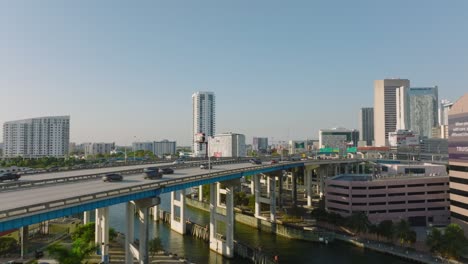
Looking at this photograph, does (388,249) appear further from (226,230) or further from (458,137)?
(226,230)

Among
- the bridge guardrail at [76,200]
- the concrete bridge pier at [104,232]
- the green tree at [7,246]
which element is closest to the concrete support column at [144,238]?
the bridge guardrail at [76,200]

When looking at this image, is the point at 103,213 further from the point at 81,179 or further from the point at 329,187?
the point at 329,187

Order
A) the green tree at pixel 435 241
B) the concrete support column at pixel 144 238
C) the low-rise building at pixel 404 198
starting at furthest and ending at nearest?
1. the low-rise building at pixel 404 198
2. the green tree at pixel 435 241
3. the concrete support column at pixel 144 238

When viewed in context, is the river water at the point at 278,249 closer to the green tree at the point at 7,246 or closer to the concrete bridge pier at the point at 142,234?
the concrete bridge pier at the point at 142,234

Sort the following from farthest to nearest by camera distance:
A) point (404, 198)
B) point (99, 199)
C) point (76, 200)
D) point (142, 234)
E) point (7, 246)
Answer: point (404, 198) < point (7, 246) < point (142, 234) < point (99, 199) < point (76, 200)

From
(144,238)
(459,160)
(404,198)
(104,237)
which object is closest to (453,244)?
(459,160)

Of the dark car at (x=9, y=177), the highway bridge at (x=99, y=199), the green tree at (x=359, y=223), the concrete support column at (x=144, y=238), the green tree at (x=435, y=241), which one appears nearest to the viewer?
the highway bridge at (x=99, y=199)

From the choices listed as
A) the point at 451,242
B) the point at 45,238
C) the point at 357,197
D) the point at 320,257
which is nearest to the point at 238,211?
the point at 357,197
